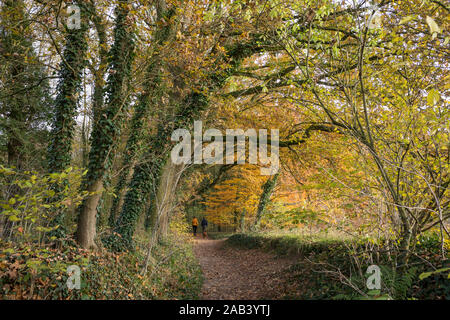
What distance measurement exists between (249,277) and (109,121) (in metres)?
6.38

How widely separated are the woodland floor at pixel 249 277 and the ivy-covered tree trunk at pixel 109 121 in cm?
339

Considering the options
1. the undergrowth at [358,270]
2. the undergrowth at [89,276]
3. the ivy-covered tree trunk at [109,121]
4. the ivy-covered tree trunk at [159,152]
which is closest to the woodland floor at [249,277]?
the undergrowth at [358,270]

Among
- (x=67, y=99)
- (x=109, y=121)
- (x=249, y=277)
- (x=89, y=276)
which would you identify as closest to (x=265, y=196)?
(x=249, y=277)

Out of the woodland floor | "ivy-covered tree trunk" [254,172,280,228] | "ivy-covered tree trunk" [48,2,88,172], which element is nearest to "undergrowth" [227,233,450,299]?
the woodland floor

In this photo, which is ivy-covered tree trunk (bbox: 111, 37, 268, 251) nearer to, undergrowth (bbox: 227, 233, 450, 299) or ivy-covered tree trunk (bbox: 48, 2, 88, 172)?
ivy-covered tree trunk (bbox: 48, 2, 88, 172)

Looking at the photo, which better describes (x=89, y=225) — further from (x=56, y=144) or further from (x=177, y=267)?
(x=177, y=267)

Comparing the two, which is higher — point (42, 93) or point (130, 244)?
point (42, 93)

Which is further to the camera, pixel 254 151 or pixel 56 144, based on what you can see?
pixel 254 151

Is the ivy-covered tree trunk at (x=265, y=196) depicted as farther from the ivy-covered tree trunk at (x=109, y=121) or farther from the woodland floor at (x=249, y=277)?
the ivy-covered tree trunk at (x=109, y=121)

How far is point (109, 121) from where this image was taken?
5742 mm

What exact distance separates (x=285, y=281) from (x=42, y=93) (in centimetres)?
1041

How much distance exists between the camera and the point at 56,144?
5.34 metres

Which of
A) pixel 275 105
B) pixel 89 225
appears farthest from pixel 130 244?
pixel 275 105

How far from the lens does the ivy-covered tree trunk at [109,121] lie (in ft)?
18.3
